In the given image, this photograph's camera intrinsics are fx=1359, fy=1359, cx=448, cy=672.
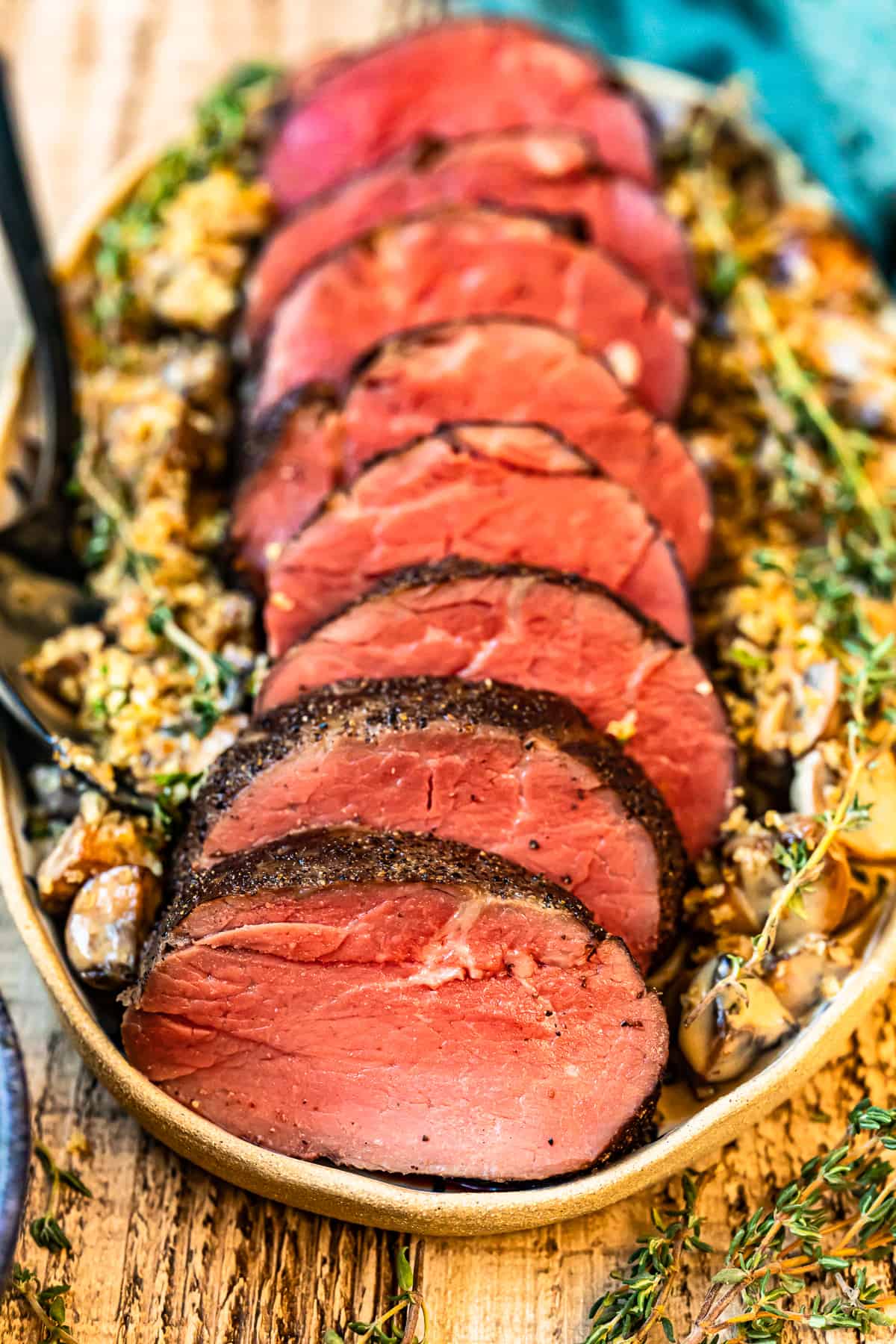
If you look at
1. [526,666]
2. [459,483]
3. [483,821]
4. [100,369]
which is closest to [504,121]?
[100,369]

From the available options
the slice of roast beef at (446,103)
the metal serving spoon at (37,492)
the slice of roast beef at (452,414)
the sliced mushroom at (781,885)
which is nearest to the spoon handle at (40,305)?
the metal serving spoon at (37,492)

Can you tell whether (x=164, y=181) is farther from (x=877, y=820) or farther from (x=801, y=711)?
(x=877, y=820)

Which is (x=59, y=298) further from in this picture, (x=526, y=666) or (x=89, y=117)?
(x=526, y=666)

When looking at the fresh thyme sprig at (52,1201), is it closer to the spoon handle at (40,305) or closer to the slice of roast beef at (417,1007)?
the slice of roast beef at (417,1007)

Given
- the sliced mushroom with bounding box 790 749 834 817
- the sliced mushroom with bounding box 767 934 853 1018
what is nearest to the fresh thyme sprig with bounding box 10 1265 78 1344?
the sliced mushroom with bounding box 767 934 853 1018

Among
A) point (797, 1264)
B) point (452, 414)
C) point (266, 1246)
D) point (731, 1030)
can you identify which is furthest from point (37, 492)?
point (797, 1264)

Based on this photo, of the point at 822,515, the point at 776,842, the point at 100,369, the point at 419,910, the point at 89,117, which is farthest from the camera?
the point at 89,117
